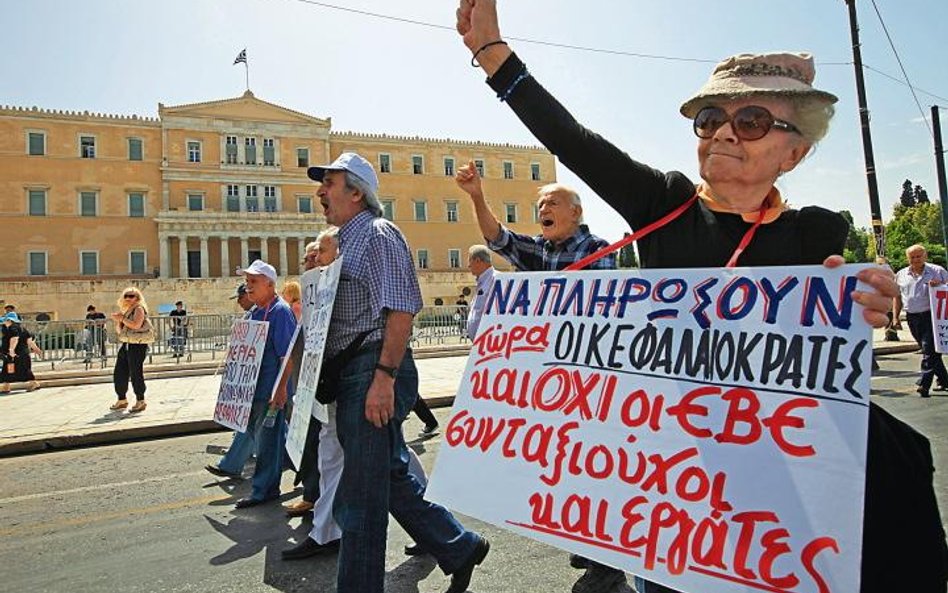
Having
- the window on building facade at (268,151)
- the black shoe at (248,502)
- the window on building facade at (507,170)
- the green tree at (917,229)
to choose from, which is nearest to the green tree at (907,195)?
the green tree at (917,229)

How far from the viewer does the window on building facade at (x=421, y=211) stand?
201ft

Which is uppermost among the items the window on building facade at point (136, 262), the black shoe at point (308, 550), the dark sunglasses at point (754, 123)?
the window on building facade at point (136, 262)

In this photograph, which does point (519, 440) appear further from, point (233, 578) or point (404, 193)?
point (404, 193)

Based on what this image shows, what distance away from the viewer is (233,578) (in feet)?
10.8

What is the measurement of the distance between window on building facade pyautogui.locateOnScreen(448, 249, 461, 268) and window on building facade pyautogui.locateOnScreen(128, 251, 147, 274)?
2782 cm

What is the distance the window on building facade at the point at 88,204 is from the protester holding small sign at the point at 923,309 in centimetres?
5659

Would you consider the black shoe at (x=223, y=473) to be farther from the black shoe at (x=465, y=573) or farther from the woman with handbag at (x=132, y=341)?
the woman with handbag at (x=132, y=341)

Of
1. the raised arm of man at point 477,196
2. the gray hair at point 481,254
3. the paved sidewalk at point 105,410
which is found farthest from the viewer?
the paved sidewalk at point 105,410

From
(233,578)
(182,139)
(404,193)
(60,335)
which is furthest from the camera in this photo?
(404,193)

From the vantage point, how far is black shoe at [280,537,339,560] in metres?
3.50

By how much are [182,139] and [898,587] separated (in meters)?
59.5

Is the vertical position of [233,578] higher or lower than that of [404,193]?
lower

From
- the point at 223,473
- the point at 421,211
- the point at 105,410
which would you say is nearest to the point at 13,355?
the point at 105,410

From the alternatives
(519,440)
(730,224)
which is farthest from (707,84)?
(519,440)
